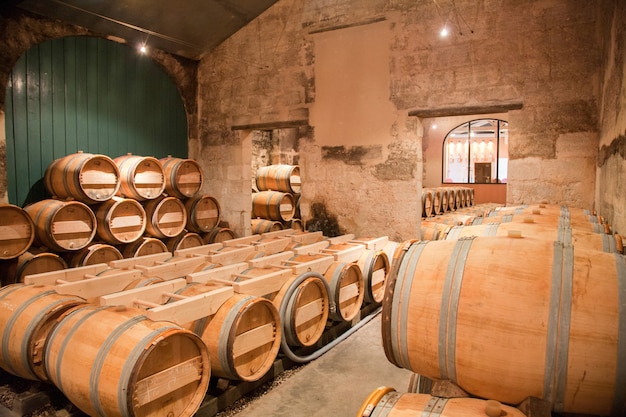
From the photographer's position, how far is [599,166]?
4.25m

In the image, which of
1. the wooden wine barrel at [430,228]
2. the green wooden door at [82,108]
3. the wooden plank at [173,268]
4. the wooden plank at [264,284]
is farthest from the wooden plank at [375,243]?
the green wooden door at [82,108]

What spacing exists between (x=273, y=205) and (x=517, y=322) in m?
6.50

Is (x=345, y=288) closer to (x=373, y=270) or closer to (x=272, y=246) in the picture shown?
Answer: (x=373, y=270)

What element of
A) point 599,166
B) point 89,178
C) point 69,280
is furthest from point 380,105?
point 69,280

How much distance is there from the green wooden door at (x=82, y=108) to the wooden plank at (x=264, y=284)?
152 inches

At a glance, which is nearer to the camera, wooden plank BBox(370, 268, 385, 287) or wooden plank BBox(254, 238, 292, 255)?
wooden plank BBox(370, 268, 385, 287)

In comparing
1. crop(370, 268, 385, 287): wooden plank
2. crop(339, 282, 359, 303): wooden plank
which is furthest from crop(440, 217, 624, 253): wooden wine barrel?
crop(370, 268, 385, 287): wooden plank

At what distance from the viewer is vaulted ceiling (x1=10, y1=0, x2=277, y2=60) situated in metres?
5.33

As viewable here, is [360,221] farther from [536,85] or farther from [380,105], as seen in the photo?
[536,85]

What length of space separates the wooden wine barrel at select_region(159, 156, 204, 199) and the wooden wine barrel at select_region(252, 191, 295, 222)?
1.73 m

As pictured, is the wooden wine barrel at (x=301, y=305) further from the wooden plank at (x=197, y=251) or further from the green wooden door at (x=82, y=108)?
the green wooden door at (x=82, y=108)

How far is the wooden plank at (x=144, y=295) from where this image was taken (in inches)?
104

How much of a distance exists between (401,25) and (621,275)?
4.86 m

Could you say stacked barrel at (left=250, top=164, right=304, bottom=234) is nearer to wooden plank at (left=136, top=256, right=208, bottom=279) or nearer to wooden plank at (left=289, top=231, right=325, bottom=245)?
wooden plank at (left=289, top=231, right=325, bottom=245)
